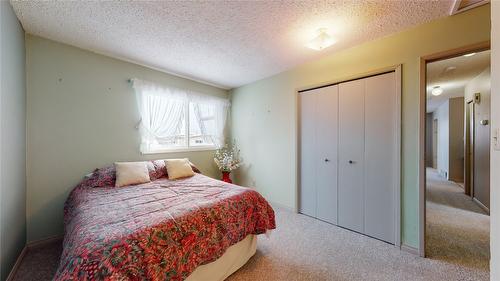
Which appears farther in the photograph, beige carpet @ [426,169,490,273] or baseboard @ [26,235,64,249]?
baseboard @ [26,235,64,249]

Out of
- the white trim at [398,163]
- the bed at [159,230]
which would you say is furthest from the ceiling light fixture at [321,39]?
the bed at [159,230]

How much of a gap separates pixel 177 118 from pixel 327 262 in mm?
3133

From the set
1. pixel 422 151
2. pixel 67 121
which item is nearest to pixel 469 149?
pixel 422 151

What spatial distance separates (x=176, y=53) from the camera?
8.50 ft

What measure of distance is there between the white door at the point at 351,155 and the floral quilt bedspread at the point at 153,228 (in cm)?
119

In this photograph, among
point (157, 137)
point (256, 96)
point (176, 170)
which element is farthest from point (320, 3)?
point (157, 137)

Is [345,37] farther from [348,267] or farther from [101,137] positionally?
[101,137]

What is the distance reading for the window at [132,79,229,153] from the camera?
9.93ft

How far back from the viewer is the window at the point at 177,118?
3.03 metres

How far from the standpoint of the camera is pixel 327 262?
1.86m

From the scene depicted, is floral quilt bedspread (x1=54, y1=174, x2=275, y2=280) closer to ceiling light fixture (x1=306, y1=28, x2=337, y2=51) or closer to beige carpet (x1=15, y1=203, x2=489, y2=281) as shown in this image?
beige carpet (x1=15, y1=203, x2=489, y2=281)

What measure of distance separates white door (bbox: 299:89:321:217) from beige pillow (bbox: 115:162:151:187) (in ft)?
7.73
